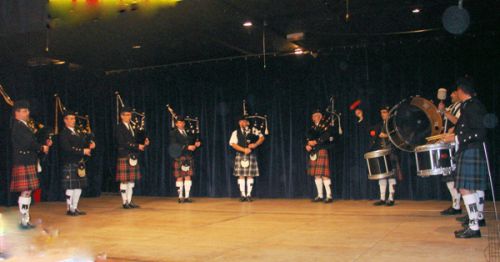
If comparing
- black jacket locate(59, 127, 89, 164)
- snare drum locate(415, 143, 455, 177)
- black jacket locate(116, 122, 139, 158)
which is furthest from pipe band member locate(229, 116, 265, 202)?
snare drum locate(415, 143, 455, 177)

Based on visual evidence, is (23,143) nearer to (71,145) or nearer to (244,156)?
(71,145)

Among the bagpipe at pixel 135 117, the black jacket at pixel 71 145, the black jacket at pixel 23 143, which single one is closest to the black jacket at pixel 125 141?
the black jacket at pixel 71 145

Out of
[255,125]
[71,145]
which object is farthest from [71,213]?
[255,125]

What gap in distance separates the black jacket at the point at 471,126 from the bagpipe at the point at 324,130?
3.50m

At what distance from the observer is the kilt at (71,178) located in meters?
6.63

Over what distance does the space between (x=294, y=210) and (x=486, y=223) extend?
2.48m

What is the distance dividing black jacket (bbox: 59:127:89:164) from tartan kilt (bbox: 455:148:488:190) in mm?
4841

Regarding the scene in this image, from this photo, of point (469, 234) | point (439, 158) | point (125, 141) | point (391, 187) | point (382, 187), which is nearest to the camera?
point (469, 234)

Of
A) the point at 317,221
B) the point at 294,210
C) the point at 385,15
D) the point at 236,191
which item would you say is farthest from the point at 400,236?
the point at 236,191

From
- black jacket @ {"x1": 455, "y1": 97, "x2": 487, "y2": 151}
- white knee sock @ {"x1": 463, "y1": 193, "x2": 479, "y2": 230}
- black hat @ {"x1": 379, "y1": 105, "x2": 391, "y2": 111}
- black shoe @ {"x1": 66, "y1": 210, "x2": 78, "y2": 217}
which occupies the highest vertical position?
black hat @ {"x1": 379, "y1": 105, "x2": 391, "y2": 111}

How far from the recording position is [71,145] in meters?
6.69

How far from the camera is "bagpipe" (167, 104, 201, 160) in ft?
27.0

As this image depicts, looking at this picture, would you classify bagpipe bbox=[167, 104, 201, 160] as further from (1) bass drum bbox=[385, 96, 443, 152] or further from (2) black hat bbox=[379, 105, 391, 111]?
(1) bass drum bbox=[385, 96, 443, 152]

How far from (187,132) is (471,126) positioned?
549cm
